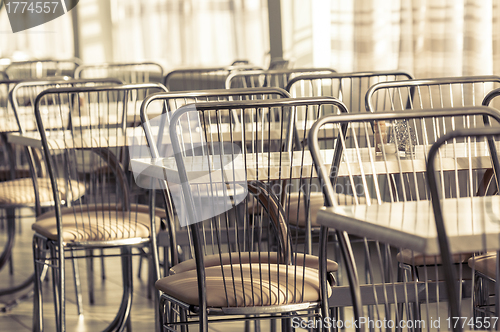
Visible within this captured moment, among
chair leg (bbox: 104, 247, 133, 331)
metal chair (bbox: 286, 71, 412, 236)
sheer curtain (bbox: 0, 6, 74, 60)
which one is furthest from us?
sheer curtain (bbox: 0, 6, 74, 60)

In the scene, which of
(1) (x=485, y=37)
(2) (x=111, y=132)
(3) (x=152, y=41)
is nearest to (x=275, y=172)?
(2) (x=111, y=132)

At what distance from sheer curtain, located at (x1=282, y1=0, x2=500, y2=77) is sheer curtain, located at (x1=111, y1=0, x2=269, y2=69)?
162 centimetres

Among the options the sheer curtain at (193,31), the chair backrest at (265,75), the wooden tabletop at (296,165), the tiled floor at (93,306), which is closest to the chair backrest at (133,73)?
the sheer curtain at (193,31)

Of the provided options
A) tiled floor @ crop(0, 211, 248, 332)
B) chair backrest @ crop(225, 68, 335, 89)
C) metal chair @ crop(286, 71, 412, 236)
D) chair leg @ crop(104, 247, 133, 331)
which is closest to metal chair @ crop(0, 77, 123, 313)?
tiled floor @ crop(0, 211, 248, 332)

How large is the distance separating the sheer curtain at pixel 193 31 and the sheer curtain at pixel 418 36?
1.62 metres

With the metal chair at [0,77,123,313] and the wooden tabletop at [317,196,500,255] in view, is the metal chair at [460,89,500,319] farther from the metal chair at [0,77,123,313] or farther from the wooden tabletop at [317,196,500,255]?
the metal chair at [0,77,123,313]

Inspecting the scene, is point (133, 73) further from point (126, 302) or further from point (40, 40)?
point (126, 302)

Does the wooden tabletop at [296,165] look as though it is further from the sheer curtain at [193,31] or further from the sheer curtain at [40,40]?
the sheer curtain at [40,40]

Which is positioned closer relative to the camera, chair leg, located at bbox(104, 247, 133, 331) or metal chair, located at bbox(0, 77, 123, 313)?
chair leg, located at bbox(104, 247, 133, 331)

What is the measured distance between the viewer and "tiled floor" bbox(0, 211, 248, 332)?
2.87 metres

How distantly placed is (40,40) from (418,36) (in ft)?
20.7

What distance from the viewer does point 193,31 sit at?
6.47 metres

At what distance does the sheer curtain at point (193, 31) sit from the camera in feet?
19.2

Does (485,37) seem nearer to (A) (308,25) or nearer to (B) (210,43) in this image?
(A) (308,25)
